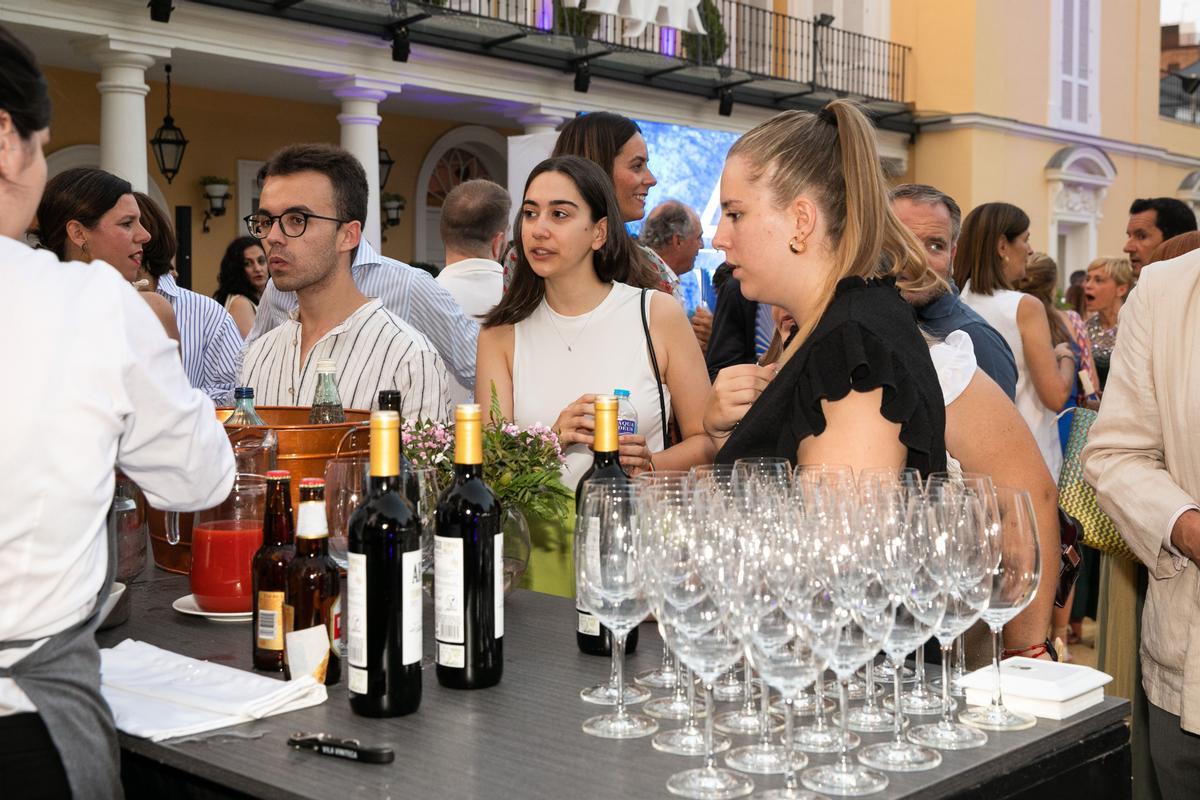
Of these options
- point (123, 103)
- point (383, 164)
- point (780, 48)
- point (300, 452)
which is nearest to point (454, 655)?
point (300, 452)

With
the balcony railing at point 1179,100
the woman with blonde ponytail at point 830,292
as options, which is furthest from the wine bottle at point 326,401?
the balcony railing at point 1179,100

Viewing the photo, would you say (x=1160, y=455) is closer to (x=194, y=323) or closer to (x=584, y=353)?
(x=584, y=353)

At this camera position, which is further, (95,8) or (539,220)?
(95,8)

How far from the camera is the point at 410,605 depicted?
1.61 meters

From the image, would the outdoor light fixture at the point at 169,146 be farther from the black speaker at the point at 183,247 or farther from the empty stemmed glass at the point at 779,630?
the empty stemmed glass at the point at 779,630

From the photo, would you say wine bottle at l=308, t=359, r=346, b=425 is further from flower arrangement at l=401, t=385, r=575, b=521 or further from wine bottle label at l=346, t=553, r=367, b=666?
wine bottle label at l=346, t=553, r=367, b=666

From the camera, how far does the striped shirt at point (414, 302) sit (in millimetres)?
4215

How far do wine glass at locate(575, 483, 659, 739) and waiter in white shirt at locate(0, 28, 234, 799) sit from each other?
0.55 meters

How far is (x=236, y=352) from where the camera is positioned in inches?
186

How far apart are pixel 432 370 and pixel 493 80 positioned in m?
10.3

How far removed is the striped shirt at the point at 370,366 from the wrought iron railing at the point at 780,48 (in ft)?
37.8

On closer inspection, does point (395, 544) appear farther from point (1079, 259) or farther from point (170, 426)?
point (1079, 259)

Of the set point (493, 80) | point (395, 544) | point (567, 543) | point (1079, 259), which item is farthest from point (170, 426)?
point (1079, 259)

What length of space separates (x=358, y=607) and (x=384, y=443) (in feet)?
0.71
